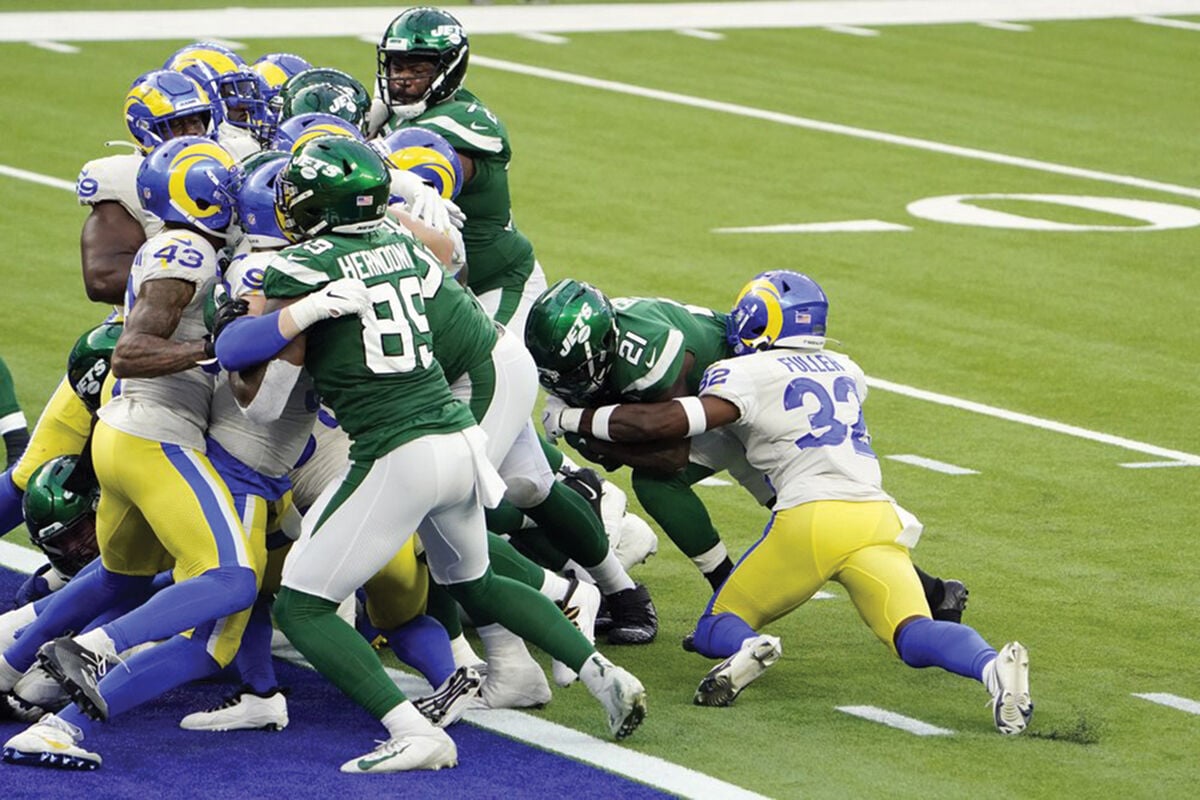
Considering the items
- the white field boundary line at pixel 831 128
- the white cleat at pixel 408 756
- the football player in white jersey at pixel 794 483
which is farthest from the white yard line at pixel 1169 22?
the white cleat at pixel 408 756

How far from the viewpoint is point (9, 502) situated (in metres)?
7.33

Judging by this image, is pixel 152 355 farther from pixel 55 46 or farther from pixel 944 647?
pixel 55 46

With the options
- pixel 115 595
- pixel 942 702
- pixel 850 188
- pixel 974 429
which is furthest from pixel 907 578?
pixel 850 188

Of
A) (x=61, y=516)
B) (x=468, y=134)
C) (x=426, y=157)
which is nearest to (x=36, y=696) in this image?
(x=61, y=516)

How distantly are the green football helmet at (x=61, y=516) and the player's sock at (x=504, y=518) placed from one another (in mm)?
1172

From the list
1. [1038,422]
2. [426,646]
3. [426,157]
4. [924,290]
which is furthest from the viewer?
[924,290]

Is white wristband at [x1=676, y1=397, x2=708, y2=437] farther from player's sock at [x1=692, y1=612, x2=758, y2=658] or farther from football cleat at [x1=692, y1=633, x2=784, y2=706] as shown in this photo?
football cleat at [x1=692, y1=633, x2=784, y2=706]

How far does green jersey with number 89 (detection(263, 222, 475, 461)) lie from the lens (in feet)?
18.2

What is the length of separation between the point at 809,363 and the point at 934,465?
2580 millimetres

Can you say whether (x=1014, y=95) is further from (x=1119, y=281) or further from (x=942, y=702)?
(x=942, y=702)

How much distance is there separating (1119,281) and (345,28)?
8556mm

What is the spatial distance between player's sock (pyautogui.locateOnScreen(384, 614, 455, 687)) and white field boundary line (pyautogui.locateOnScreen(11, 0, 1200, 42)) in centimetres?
1240

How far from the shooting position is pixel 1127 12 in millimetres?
21578

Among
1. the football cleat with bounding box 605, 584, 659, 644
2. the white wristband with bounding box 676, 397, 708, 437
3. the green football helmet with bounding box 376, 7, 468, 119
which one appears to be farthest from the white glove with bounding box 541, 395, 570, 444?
the green football helmet with bounding box 376, 7, 468, 119
